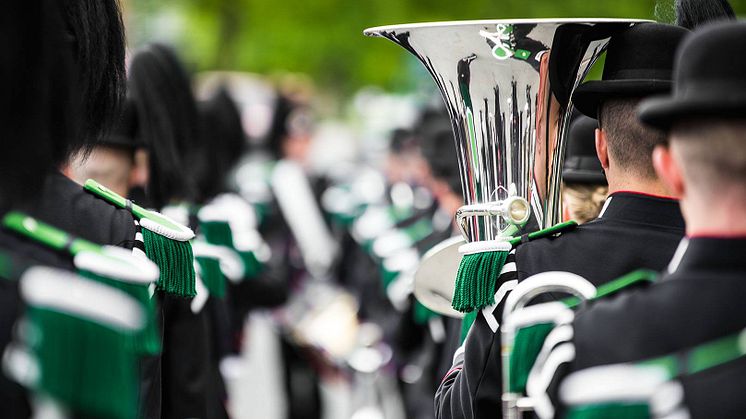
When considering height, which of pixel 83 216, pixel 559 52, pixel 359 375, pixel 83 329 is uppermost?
pixel 559 52

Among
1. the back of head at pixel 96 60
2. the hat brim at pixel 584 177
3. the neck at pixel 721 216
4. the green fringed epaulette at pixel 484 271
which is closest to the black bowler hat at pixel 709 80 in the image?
the neck at pixel 721 216

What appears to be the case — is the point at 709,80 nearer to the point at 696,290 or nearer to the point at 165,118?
the point at 696,290

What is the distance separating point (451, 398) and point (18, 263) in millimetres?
1203

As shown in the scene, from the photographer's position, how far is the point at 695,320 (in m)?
2.22

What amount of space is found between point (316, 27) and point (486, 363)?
1634 cm

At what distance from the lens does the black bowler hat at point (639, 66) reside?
3.05 meters

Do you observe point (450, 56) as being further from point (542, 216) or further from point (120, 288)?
point (120, 288)

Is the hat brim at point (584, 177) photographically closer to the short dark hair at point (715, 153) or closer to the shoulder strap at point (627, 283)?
the shoulder strap at point (627, 283)

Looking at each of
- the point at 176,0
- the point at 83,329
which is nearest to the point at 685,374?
the point at 83,329

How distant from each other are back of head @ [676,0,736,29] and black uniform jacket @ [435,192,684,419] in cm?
80

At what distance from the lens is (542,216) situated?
3348mm

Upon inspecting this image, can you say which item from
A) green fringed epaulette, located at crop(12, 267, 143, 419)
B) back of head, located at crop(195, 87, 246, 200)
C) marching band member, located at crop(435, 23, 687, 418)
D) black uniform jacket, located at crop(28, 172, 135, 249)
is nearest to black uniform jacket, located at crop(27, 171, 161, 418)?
black uniform jacket, located at crop(28, 172, 135, 249)

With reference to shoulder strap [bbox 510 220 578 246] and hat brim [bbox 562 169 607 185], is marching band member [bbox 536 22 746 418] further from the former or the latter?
hat brim [bbox 562 169 607 185]

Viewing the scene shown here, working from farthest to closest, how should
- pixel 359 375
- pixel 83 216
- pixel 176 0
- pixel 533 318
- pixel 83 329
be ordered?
pixel 176 0, pixel 359 375, pixel 83 216, pixel 533 318, pixel 83 329
